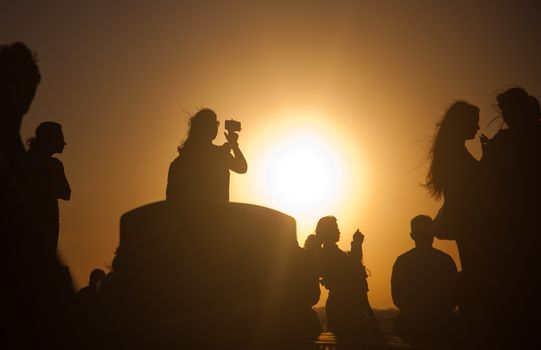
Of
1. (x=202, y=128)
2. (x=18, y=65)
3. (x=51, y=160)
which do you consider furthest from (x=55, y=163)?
(x=18, y=65)

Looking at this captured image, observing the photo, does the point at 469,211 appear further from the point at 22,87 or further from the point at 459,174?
the point at 22,87

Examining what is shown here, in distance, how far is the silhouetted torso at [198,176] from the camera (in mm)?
5066

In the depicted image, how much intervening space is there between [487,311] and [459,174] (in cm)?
151

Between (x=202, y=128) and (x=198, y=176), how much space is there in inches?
22.3

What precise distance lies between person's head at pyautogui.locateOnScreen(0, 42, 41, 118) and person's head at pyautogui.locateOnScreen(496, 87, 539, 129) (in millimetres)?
3353

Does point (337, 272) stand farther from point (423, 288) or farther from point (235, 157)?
point (235, 157)

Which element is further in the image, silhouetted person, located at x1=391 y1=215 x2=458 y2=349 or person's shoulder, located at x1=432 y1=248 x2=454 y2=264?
person's shoulder, located at x1=432 y1=248 x2=454 y2=264

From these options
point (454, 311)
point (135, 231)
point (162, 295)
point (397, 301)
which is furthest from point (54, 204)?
point (454, 311)

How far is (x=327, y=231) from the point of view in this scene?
6.25 m

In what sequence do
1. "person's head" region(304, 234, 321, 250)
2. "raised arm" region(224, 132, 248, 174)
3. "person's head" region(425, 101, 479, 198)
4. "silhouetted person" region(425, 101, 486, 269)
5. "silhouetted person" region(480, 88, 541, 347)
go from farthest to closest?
"person's head" region(304, 234, 321, 250), "raised arm" region(224, 132, 248, 174), "person's head" region(425, 101, 479, 198), "silhouetted person" region(425, 101, 486, 269), "silhouetted person" region(480, 88, 541, 347)

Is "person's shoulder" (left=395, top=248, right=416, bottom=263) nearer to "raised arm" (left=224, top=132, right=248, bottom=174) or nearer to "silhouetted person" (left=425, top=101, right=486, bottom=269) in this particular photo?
"silhouetted person" (left=425, top=101, right=486, bottom=269)

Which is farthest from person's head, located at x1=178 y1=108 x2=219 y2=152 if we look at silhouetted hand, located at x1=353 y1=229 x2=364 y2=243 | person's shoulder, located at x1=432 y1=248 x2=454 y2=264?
silhouetted hand, located at x1=353 y1=229 x2=364 y2=243

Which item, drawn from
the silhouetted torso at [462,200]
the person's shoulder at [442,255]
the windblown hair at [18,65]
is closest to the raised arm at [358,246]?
the person's shoulder at [442,255]

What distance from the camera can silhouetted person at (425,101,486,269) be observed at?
149 inches
